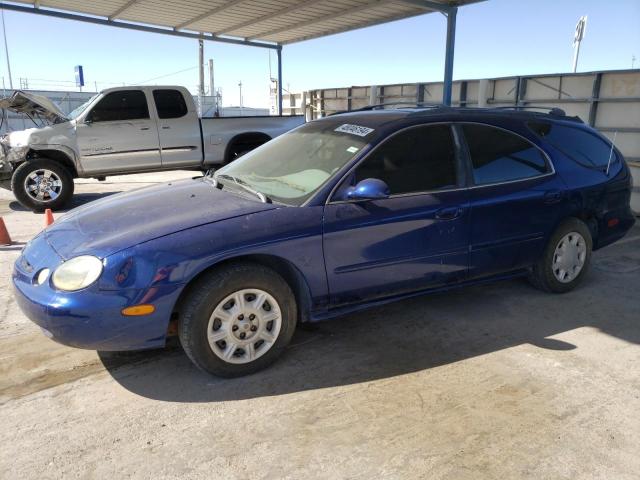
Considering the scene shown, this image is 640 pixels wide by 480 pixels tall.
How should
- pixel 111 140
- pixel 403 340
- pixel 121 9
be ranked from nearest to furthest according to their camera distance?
pixel 403 340, pixel 111 140, pixel 121 9

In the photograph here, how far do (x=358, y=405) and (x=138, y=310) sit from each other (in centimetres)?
133

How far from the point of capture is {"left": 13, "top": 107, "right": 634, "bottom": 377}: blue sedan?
9.14ft

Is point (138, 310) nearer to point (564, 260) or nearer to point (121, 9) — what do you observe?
point (564, 260)

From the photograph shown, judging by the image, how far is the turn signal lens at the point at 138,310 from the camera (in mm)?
2730

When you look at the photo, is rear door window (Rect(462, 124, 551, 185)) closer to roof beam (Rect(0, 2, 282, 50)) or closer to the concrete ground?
the concrete ground

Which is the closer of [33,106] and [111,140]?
[111,140]

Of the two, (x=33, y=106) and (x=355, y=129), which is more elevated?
(x=33, y=106)

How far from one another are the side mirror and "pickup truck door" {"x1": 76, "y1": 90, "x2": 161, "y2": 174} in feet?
22.0

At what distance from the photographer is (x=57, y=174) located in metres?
8.40

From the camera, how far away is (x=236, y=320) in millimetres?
2994

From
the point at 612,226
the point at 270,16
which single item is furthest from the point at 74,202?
the point at 612,226

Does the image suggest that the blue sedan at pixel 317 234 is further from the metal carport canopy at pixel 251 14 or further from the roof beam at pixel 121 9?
the roof beam at pixel 121 9

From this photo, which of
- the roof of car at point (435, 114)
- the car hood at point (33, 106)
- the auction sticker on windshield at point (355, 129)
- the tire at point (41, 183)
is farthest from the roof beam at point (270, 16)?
the auction sticker on windshield at point (355, 129)

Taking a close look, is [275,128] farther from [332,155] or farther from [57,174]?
[332,155]
